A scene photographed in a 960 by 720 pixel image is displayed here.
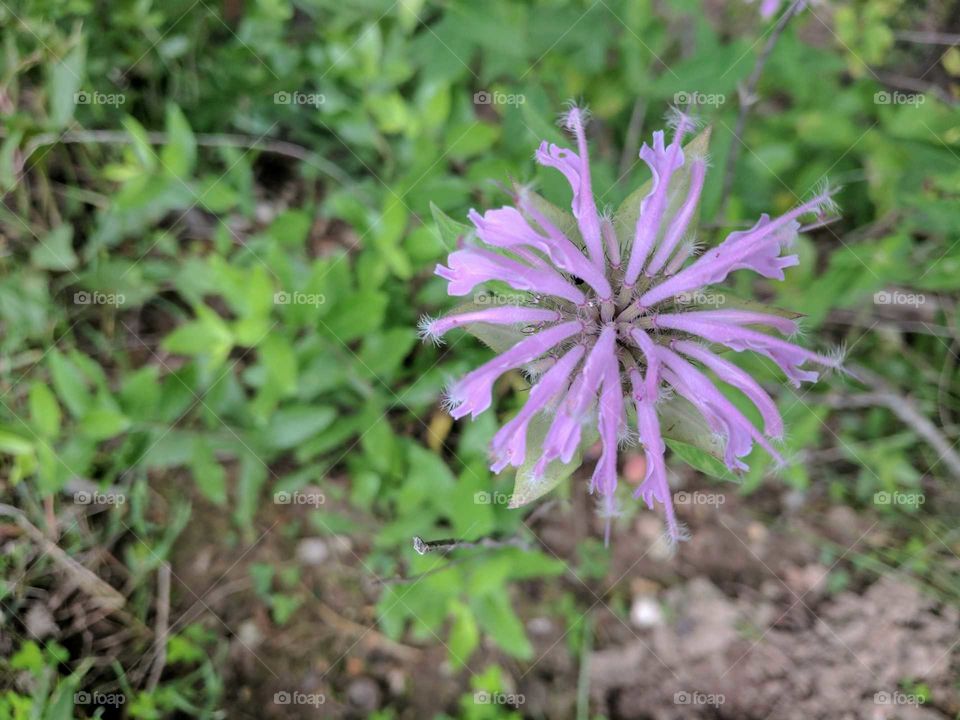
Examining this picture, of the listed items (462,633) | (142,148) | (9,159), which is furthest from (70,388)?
(462,633)

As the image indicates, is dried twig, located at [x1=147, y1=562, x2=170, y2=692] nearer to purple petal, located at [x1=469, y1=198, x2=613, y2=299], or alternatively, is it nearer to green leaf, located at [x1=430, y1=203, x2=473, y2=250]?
green leaf, located at [x1=430, y1=203, x2=473, y2=250]

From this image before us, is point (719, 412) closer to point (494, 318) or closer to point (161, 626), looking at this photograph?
point (494, 318)

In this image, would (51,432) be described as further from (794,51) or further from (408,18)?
(794,51)

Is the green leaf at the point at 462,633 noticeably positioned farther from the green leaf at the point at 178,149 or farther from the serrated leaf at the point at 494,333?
the green leaf at the point at 178,149

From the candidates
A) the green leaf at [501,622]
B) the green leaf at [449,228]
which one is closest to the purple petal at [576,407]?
the green leaf at [449,228]

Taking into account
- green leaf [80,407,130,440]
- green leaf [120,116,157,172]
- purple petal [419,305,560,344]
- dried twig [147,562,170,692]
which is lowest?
dried twig [147,562,170,692]

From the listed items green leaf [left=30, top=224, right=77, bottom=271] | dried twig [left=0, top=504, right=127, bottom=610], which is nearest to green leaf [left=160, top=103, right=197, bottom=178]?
green leaf [left=30, top=224, right=77, bottom=271]
